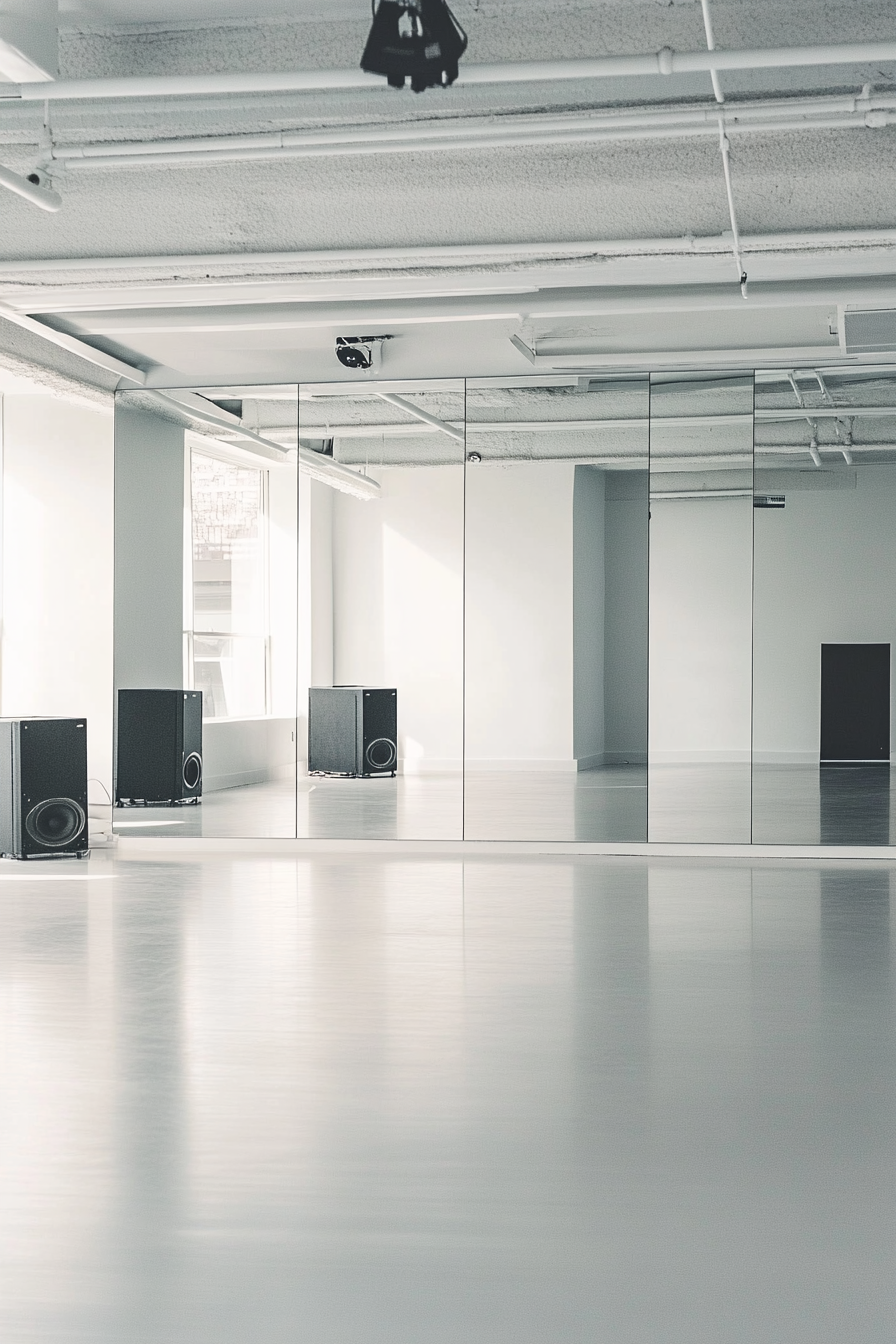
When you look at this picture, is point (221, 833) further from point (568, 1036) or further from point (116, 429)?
point (568, 1036)

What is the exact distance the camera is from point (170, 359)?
9.66m

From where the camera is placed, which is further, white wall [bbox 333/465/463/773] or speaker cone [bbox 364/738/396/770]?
speaker cone [bbox 364/738/396/770]

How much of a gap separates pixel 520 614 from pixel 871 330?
197 inches

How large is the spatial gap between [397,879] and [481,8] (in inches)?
191

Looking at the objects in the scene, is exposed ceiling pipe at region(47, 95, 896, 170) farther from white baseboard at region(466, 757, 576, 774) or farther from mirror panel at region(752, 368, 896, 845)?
mirror panel at region(752, 368, 896, 845)

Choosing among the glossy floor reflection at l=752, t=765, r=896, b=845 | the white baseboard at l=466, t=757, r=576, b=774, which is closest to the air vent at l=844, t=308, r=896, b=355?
the glossy floor reflection at l=752, t=765, r=896, b=845

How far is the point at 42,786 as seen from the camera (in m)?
8.68

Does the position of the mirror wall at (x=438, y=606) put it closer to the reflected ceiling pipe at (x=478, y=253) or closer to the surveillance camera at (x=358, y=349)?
the surveillance camera at (x=358, y=349)

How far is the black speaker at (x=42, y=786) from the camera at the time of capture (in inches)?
336

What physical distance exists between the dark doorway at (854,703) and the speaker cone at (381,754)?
865 centimetres

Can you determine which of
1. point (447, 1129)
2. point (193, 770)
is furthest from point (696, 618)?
point (447, 1129)

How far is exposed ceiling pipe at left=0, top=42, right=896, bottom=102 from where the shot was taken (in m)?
4.24

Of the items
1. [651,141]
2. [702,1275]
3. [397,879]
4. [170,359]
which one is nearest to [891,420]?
[170,359]

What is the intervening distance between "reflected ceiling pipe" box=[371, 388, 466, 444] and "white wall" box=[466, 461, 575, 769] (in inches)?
67.6
